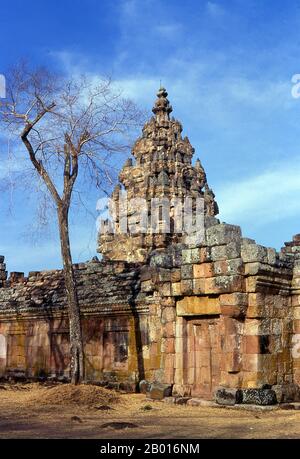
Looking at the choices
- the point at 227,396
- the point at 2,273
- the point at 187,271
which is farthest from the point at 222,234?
the point at 2,273

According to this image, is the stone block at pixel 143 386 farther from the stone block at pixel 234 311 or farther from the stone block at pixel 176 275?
the stone block at pixel 234 311

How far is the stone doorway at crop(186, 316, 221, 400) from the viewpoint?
1219cm

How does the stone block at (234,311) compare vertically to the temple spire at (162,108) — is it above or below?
below

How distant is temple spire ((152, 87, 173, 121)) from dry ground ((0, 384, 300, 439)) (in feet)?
71.5

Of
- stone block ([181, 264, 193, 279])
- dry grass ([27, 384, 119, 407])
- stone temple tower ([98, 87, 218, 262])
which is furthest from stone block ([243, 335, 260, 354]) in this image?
stone temple tower ([98, 87, 218, 262])

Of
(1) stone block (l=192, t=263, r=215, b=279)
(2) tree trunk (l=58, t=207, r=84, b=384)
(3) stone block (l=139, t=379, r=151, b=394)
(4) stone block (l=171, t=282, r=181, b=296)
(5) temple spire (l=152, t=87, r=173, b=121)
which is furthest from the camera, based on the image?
(5) temple spire (l=152, t=87, r=173, b=121)

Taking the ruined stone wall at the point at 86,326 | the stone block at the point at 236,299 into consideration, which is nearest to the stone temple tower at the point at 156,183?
the ruined stone wall at the point at 86,326

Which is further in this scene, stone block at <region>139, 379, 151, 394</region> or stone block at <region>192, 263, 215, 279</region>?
stone block at <region>139, 379, 151, 394</region>

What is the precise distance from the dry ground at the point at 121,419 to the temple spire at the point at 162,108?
71.5 feet

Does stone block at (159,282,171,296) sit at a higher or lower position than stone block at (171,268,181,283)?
lower

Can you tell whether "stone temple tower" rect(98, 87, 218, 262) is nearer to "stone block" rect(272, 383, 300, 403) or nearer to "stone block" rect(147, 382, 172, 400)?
"stone block" rect(147, 382, 172, 400)

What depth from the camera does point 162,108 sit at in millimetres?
33469

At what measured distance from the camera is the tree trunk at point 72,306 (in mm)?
13375

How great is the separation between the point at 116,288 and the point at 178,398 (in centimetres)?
476
